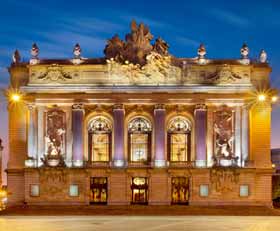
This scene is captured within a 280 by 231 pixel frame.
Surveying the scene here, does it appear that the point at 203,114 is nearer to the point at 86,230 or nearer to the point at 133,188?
the point at 133,188

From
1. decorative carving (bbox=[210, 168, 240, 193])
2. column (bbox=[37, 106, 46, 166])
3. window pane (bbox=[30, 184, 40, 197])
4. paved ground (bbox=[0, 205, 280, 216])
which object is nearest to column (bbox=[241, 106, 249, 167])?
decorative carving (bbox=[210, 168, 240, 193])

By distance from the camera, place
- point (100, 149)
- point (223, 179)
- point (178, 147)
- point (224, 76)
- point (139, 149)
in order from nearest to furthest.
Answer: point (223, 179)
point (224, 76)
point (100, 149)
point (139, 149)
point (178, 147)

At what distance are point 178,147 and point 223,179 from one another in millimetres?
5491

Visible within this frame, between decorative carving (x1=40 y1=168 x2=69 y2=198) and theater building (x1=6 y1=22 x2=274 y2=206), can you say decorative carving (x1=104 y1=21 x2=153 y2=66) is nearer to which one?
theater building (x1=6 y1=22 x2=274 y2=206)

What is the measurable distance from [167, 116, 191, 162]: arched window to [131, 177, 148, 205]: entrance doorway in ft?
11.4

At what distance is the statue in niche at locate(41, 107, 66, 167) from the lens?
6975cm

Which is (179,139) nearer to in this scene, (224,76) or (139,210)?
(224,76)

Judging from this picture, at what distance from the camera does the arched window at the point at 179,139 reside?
71125 millimetres

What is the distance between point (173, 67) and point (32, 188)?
17.2 meters

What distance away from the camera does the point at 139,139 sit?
71375 millimetres

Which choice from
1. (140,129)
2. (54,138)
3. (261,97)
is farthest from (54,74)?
(261,97)

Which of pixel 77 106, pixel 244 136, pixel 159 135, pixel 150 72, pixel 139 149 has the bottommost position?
pixel 139 149

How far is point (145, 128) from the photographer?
235 feet

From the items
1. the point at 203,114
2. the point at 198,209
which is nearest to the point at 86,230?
the point at 198,209
